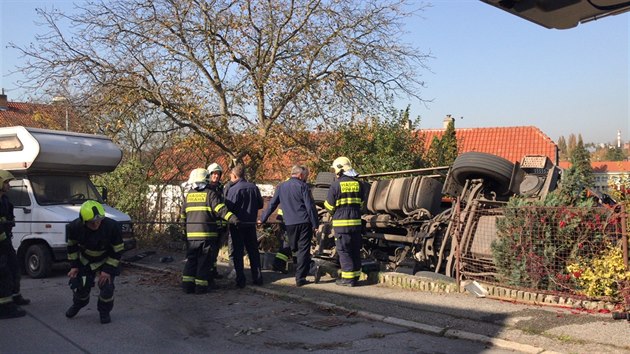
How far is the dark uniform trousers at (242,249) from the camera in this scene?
8930 millimetres

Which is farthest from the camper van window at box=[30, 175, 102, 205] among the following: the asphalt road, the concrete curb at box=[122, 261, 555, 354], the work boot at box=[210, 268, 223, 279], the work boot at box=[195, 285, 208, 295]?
the concrete curb at box=[122, 261, 555, 354]

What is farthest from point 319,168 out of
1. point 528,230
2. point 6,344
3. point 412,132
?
point 6,344

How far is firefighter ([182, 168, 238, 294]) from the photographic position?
8414 millimetres

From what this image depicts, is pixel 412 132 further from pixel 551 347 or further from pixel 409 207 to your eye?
pixel 551 347

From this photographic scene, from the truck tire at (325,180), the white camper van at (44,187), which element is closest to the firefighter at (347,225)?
the truck tire at (325,180)

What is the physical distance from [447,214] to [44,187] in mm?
7435

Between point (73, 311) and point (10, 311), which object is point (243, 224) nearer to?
point (73, 311)

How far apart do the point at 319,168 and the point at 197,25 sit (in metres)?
4.34

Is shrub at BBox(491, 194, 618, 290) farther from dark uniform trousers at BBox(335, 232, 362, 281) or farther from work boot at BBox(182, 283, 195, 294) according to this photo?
work boot at BBox(182, 283, 195, 294)

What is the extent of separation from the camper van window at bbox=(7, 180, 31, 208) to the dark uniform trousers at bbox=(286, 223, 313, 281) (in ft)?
17.3

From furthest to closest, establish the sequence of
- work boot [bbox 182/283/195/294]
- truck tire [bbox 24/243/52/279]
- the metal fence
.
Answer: truck tire [bbox 24/243/52/279] → work boot [bbox 182/283/195/294] → the metal fence

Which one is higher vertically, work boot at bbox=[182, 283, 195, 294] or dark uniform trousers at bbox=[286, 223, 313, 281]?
dark uniform trousers at bbox=[286, 223, 313, 281]

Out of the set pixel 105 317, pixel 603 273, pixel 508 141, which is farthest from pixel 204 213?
pixel 508 141

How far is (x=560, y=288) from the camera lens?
23.5ft
